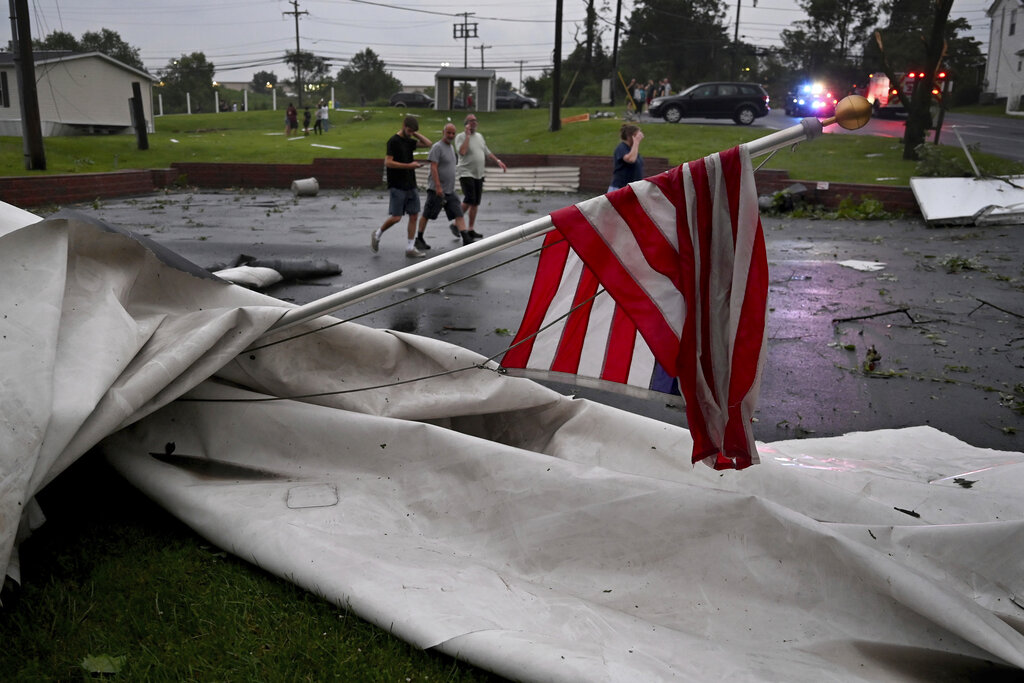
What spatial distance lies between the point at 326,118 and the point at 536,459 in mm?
42496

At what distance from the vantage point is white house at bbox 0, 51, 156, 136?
1446 inches

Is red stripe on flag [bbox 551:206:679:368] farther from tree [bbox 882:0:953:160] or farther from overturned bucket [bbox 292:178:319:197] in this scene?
overturned bucket [bbox 292:178:319:197]

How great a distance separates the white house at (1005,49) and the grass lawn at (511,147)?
95.9 ft

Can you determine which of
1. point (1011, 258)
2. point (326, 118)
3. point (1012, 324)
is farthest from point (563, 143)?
point (1012, 324)

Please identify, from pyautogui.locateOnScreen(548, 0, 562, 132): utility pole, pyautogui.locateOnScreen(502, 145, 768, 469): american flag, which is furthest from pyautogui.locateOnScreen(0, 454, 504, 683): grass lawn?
pyautogui.locateOnScreen(548, 0, 562, 132): utility pole

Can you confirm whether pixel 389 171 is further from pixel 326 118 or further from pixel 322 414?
pixel 326 118

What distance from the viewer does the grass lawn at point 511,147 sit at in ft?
73.3

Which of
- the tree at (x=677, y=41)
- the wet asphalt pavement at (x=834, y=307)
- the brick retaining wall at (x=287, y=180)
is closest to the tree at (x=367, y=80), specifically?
the tree at (x=677, y=41)

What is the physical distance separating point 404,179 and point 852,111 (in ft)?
31.6

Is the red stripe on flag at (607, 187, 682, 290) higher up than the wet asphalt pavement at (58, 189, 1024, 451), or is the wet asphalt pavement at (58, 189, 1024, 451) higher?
the red stripe on flag at (607, 187, 682, 290)

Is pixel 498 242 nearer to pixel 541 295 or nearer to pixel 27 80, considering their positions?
pixel 541 295

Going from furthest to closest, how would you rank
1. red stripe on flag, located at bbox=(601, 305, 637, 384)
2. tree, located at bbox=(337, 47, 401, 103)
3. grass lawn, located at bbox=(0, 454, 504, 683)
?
tree, located at bbox=(337, 47, 401, 103) → red stripe on flag, located at bbox=(601, 305, 637, 384) → grass lawn, located at bbox=(0, 454, 504, 683)

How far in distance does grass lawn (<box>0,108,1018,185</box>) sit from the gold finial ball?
17654 millimetres

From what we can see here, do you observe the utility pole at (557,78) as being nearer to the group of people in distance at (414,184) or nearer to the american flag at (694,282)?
the group of people in distance at (414,184)
